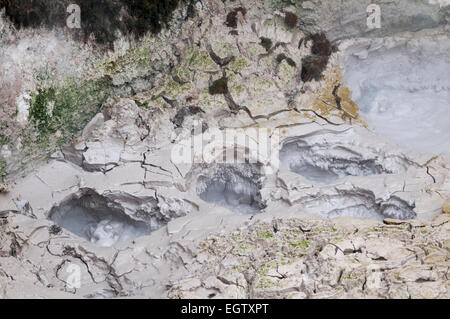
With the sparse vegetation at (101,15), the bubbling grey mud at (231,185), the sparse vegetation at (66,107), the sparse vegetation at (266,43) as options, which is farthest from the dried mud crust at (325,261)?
the sparse vegetation at (101,15)

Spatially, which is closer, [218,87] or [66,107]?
[66,107]

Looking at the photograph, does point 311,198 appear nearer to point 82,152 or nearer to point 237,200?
point 237,200

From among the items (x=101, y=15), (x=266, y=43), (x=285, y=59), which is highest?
(x=101, y=15)

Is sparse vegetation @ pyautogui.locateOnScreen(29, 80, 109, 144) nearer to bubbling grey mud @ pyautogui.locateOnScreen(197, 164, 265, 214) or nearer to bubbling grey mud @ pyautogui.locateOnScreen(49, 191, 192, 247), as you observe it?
bubbling grey mud @ pyautogui.locateOnScreen(49, 191, 192, 247)

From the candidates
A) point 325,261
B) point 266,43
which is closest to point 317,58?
point 266,43

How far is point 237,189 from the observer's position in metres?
10.1

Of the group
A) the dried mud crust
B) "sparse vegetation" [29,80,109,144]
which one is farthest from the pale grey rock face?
"sparse vegetation" [29,80,109,144]

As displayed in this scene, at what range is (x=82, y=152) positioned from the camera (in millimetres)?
10102

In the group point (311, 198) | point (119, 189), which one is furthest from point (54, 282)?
point (311, 198)

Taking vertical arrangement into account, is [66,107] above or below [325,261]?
above

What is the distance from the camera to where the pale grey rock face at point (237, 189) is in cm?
796

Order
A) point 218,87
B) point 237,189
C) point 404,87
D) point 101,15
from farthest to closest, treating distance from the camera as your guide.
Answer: point 404,87 → point 218,87 → point 101,15 → point 237,189

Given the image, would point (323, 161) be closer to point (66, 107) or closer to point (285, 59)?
point (285, 59)

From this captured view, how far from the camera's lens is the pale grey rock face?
7.96 m
